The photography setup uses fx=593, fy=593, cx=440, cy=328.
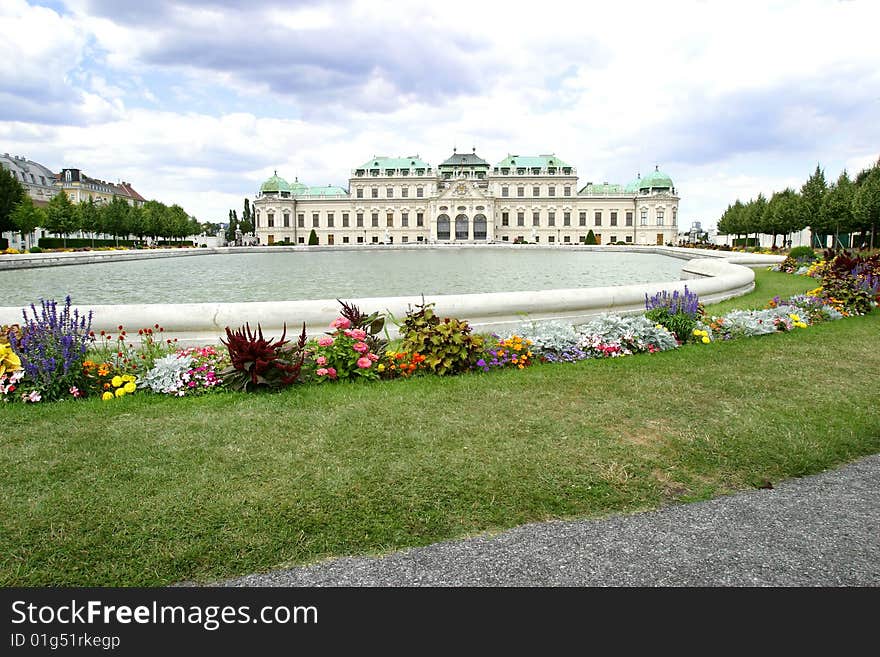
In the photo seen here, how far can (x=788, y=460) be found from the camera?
4.50 m

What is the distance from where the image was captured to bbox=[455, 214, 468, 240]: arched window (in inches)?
4001

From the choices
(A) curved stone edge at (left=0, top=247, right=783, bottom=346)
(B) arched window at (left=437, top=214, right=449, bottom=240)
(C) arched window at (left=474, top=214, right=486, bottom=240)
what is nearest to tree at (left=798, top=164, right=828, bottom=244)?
(A) curved stone edge at (left=0, top=247, right=783, bottom=346)

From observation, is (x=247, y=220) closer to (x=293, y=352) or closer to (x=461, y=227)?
(x=461, y=227)

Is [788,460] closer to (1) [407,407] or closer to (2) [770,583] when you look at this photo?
(2) [770,583]

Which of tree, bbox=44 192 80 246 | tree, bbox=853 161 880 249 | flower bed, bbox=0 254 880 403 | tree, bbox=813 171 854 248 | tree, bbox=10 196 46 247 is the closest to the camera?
flower bed, bbox=0 254 880 403

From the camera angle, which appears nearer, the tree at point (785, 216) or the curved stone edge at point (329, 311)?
the curved stone edge at point (329, 311)

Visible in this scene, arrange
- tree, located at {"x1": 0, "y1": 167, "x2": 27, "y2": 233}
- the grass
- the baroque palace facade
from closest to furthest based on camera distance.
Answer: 1. the grass
2. tree, located at {"x1": 0, "y1": 167, "x2": 27, "y2": 233}
3. the baroque palace facade

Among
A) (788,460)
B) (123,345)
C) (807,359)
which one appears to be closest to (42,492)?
(123,345)

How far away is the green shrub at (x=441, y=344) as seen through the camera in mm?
6578

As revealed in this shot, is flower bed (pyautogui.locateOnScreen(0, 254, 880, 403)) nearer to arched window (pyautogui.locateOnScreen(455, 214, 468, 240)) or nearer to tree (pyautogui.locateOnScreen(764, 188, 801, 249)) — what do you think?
tree (pyautogui.locateOnScreen(764, 188, 801, 249))

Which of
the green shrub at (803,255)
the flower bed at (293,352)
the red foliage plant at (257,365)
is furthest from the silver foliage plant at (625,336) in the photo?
the green shrub at (803,255)

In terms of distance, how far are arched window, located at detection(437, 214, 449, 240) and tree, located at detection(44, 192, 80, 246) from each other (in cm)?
5661

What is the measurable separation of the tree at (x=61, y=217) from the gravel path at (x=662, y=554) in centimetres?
6708

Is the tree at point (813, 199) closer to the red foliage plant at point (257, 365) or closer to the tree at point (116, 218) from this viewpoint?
the red foliage plant at point (257, 365)
